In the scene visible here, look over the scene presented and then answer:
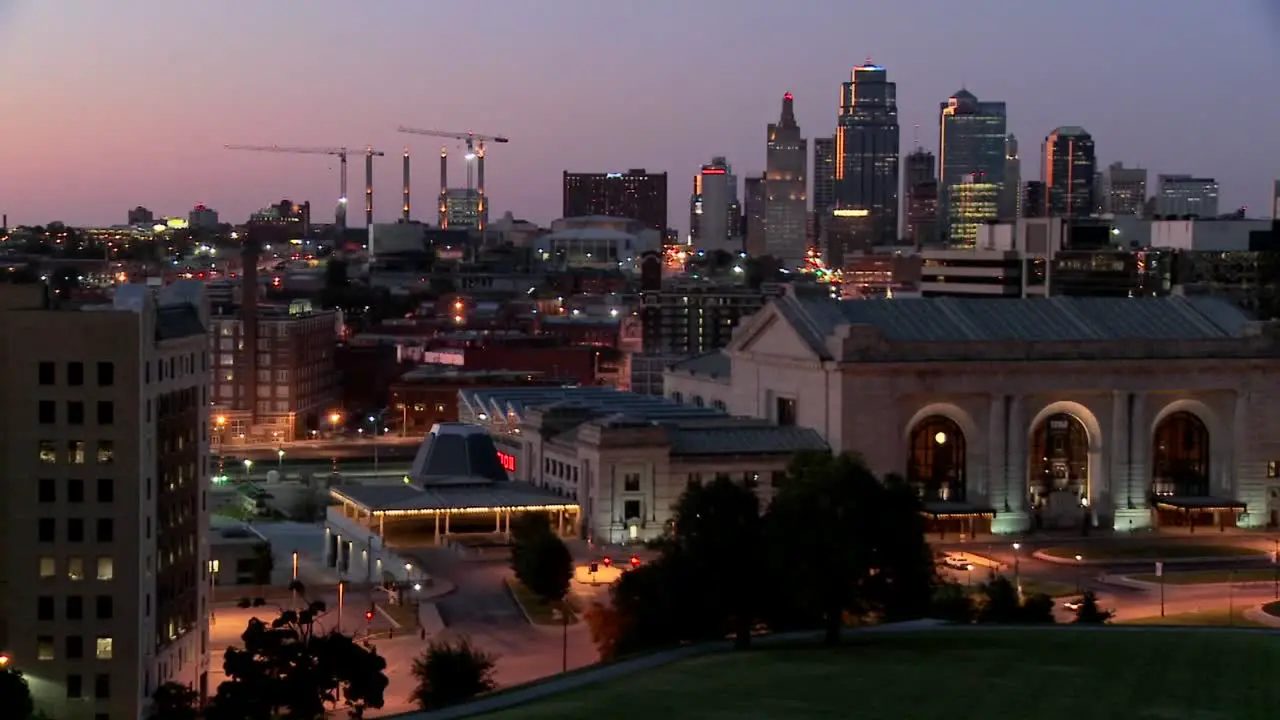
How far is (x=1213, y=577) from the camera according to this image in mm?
72000

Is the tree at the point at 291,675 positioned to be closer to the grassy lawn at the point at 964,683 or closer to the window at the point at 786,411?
the grassy lawn at the point at 964,683

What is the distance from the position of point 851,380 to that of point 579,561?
46.6 feet

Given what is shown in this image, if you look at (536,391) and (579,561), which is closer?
(579,561)

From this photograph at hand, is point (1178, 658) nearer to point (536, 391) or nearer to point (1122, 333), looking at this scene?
point (1122, 333)

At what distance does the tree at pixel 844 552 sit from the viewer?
47.8 meters

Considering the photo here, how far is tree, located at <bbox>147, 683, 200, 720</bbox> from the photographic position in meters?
48.1

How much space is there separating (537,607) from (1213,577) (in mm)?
22726

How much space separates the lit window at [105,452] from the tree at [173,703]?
5390 mm

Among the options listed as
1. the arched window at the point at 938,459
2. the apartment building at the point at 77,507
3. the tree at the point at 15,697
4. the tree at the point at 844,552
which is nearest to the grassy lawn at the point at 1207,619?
the tree at the point at 844,552

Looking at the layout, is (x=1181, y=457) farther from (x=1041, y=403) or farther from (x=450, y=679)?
(x=450, y=679)

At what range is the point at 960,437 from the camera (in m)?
84.8

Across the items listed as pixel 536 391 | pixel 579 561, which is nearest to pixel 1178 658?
pixel 579 561

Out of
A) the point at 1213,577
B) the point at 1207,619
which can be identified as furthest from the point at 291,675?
the point at 1213,577

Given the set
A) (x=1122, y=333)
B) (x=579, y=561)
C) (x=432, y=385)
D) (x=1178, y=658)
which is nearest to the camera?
(x=1178, y=658)
